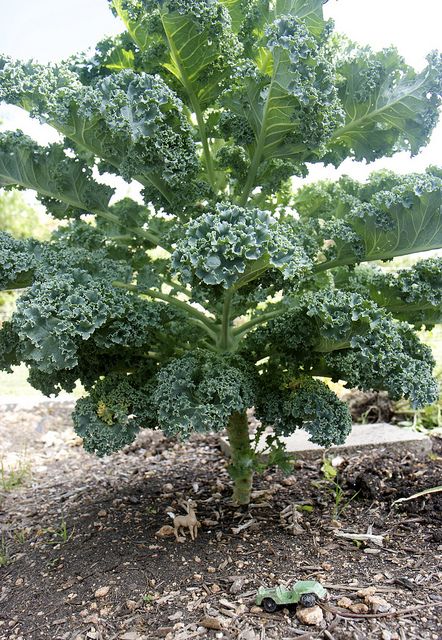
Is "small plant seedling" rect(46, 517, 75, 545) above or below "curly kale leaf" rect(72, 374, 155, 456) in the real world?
below

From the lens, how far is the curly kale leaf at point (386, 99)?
9.92 ft

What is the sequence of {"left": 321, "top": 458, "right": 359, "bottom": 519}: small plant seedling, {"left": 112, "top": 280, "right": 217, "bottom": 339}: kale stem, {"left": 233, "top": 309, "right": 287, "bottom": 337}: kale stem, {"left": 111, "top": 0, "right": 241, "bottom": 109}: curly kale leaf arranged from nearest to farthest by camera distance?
{"left": 111, "top": 0, "right": 241, "bottom": 109}: curly kale leaf → {"left": 112, "top": 280, "right": 217, "bottom": 339}: kale stem → {"left": 233, "top": 309, "right": 287, "bottom": 337}: kale stem → {"left": 321, "top": 458, "right": 359, "bottom": 519}: small plant seedling

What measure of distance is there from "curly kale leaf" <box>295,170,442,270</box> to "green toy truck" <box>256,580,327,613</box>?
1542mm

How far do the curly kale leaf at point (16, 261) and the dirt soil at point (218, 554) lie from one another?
148 cm

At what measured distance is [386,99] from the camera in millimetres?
3119

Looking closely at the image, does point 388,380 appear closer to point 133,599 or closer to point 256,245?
point 256,245

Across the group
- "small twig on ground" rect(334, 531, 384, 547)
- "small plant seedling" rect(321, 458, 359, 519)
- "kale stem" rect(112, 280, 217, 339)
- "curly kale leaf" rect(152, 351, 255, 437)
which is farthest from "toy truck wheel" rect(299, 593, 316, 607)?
"kale stem" rect(112, 280, 217, 339)

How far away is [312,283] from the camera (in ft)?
11.1

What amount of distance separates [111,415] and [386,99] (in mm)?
2093

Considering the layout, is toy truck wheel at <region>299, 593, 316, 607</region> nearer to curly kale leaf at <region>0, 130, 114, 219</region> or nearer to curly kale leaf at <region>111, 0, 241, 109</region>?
curly kale leaf at <region>0, 130, 114, 219</region>

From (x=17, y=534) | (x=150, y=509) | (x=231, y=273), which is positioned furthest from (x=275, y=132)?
(x=17, y=534)

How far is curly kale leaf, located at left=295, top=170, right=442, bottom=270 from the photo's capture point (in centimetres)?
281

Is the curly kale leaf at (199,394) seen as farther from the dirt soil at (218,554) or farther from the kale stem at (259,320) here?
the dirt soil at (218,554)

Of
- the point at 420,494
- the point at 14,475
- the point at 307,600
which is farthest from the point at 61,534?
the point at 420,494
